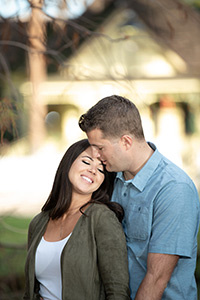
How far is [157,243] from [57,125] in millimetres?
15627

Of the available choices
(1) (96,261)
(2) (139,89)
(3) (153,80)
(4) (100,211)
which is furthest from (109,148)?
(3) (153,80)

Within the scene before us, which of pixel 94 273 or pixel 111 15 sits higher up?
pixel 111 15

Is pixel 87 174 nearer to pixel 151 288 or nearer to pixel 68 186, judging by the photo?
pixel 68 186

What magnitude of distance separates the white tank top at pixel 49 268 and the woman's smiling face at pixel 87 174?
0.94ft

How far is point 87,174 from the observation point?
2568 millimetres

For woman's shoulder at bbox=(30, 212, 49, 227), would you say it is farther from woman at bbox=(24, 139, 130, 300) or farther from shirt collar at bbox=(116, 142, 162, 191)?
shirt collar at bbox=(116, 142, 162, 191)

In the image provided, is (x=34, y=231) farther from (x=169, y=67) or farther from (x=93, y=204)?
(x=169, y=67)

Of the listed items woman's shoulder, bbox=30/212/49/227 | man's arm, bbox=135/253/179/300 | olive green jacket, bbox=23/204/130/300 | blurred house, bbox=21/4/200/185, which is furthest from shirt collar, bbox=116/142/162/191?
blurred house, bbox=21/4/200/185

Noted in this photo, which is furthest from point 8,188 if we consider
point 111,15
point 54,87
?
point 111,15

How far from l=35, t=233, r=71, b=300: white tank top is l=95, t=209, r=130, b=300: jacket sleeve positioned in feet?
0.73

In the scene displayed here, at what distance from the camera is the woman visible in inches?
92.3

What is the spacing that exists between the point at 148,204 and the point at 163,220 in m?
0.13

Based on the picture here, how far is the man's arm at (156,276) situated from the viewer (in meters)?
2.20

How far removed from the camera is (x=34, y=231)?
270 centimetres
